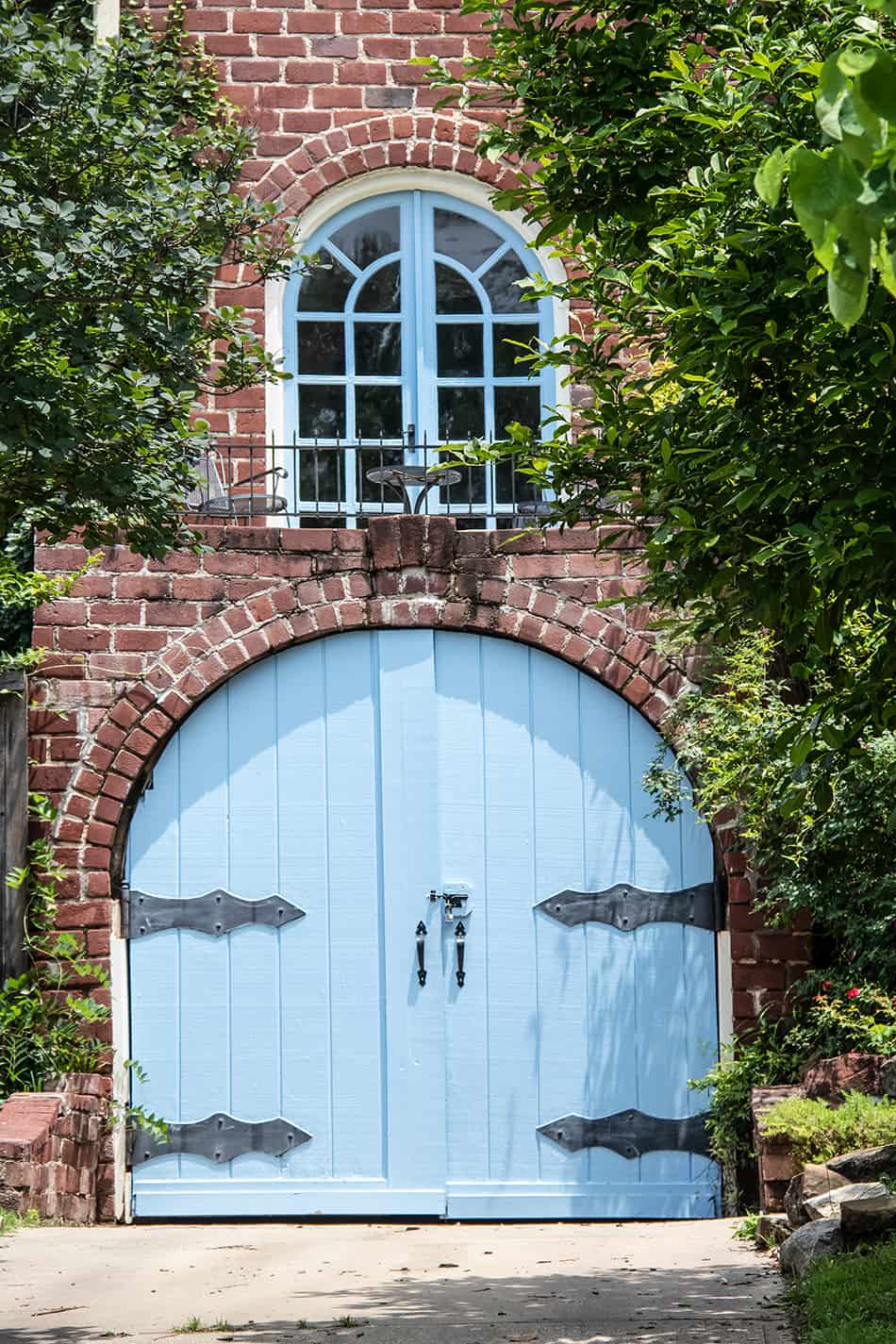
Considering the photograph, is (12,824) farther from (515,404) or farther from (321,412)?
(515,404)

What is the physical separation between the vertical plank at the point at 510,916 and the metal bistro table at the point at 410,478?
851mm

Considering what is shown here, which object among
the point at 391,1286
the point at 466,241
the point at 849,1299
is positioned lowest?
the point at 391,1286

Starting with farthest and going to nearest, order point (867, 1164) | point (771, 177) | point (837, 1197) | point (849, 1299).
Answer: point (867, 1164), point (837, 1197), point (849, 1299), point (771, 177)

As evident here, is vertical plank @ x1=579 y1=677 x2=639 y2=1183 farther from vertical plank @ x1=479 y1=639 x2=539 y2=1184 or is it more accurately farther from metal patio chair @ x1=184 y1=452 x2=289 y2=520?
metal patio chair @ x1=184 y1=452 x2=289 y2=520

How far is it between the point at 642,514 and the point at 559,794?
12.4 ft

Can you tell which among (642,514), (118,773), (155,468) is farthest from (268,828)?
(642,514)

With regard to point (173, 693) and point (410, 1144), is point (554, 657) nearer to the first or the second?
point (173, 693)

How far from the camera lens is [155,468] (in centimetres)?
530

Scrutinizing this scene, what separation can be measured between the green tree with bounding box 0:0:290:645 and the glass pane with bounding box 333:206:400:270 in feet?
10.9

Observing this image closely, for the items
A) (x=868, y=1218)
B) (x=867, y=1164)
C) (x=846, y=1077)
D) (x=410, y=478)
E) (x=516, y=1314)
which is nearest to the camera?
(x=516, y=1314)

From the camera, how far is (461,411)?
31.4ft

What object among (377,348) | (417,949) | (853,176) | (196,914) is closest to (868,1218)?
(417,949)

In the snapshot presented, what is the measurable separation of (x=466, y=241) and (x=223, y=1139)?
4869mm

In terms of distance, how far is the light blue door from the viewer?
8.20m
